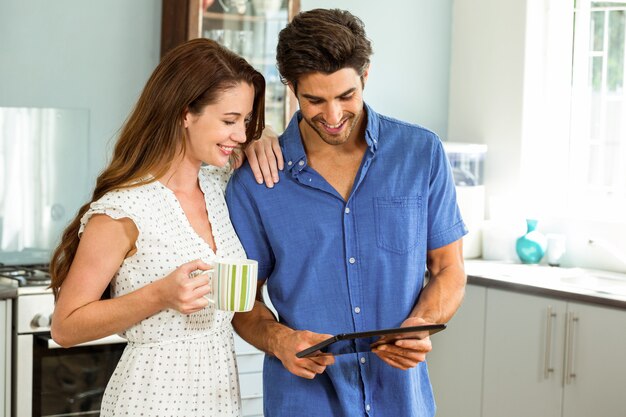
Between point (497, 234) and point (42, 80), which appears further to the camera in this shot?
point (497, 234)

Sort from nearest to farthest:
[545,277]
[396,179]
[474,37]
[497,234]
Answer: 1. [396,179]
2. [545,277]
3. [497,234]
4. [474,37]

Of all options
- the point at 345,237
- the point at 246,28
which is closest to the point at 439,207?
the point at 345,237

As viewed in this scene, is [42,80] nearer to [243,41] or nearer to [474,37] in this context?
[243,41]

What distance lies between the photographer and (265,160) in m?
1.95

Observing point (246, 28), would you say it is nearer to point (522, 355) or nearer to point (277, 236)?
point (522, 355)

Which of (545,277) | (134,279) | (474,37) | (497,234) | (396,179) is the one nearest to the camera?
(134,279)

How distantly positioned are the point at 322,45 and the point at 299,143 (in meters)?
0.24

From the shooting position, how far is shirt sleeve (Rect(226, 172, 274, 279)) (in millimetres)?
1958

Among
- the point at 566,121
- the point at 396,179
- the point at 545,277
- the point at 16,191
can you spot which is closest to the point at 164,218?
the point at 396,179

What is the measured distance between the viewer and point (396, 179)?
1.93m

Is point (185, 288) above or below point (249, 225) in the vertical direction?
below

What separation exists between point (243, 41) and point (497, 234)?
1.39 metres

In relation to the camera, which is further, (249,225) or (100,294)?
(249,225)

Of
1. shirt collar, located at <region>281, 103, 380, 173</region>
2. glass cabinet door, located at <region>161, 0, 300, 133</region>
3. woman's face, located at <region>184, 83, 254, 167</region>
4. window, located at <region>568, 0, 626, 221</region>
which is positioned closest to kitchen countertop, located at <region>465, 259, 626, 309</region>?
window, located at <region>568, 0, 626, 221</region>
